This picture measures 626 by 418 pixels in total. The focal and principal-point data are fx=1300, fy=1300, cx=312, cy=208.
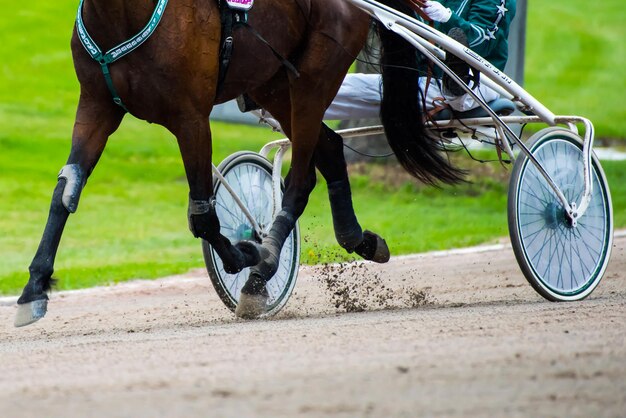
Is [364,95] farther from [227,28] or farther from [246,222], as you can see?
[227,28]

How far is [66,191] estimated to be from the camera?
4.86m

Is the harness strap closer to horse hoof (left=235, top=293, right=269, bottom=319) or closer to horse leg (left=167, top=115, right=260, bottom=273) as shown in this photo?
horse leg (left=167, top=115, right=260, bottom=273)

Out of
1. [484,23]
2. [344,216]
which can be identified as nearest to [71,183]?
[344,216]

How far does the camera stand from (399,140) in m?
6.10

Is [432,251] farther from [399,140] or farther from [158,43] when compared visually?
[158,43]

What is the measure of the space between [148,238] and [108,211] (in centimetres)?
141

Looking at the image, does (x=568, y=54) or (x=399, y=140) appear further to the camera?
(x=568, y=54)

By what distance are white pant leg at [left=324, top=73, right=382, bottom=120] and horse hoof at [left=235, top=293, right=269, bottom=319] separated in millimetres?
1021

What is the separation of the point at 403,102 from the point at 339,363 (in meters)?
2.41

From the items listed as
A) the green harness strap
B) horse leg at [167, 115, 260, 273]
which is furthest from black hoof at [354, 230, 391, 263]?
the green harness strap

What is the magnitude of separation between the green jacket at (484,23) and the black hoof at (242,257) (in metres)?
1.38

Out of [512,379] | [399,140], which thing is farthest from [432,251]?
[512,379]

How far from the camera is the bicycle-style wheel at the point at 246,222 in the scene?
6.01m

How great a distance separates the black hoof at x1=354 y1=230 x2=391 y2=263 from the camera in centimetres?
615
